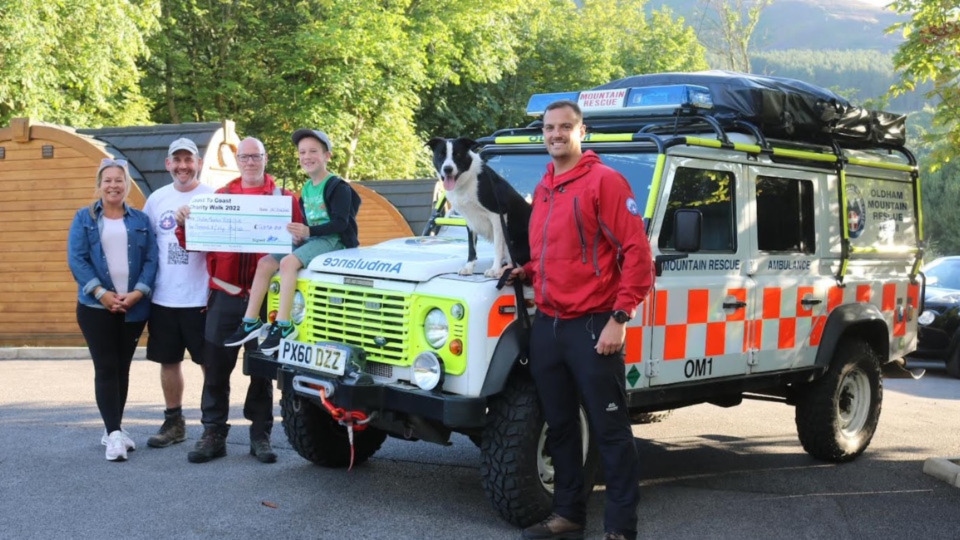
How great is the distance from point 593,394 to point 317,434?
7.59 ft

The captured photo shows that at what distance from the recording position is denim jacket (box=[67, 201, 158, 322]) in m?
6.88

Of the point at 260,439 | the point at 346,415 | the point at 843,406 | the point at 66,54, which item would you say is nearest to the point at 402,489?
the point at 346,415

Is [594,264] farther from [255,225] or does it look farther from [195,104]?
[195,104]

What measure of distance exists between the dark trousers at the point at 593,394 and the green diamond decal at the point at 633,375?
731 millimetres

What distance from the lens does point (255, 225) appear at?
649cm

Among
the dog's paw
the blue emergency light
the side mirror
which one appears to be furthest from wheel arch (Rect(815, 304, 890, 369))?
the dog's paw

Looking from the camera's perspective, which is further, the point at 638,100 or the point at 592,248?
the point at 638,100

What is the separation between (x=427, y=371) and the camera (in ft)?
17.7

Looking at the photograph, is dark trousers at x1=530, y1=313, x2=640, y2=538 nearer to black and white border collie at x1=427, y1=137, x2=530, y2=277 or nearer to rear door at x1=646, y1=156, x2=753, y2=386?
black and white border collie at x1=427, y1=137, x2=530, y2=277

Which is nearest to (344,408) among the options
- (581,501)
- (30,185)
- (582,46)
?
(581,501)

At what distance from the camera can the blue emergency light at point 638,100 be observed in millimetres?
6746

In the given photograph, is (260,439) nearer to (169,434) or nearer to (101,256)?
(169,434)

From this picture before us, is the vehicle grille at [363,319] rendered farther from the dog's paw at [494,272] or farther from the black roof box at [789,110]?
the black roof box at [789,110]

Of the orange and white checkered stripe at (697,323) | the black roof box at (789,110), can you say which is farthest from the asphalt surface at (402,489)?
the black roof box at (789,110)
